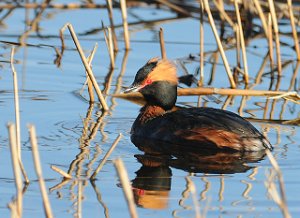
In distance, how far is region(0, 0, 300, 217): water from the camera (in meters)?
6.75

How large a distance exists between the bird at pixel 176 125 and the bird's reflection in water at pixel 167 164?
1.6 inches

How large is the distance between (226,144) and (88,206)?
2135 millimetres

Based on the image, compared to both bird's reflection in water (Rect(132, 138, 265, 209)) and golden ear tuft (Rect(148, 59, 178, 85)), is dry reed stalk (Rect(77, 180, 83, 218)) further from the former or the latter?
golden ear tuft (Rect(148, 59, 178, 85))

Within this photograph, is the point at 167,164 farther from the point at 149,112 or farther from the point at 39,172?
the point at 39,172

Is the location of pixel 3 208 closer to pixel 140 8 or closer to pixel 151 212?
pixel 151 212

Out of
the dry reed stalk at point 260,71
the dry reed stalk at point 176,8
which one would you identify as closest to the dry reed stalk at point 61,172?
the dry reed stalk at point 260,71

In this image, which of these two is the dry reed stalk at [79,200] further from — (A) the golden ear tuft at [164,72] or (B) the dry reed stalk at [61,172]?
(A) the golden ear tuft at [164,72]

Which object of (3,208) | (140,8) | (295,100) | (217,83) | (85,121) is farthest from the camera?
(140,8)

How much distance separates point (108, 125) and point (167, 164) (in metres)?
1.45

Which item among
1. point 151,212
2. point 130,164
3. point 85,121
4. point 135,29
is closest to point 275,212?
point 151,212

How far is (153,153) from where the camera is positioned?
27.8 feet

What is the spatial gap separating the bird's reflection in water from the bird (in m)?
0.04

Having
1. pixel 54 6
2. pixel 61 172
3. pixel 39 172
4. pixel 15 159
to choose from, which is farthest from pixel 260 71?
pixel 39 172

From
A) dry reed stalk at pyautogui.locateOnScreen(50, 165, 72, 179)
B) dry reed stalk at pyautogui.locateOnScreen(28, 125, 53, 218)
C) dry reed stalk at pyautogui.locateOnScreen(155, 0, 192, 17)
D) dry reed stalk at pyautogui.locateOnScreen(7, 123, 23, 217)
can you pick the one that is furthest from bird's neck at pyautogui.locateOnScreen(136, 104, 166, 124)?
dry reed stalk at pyautogui.locateOnScreen(155, 0, 192, 17)
